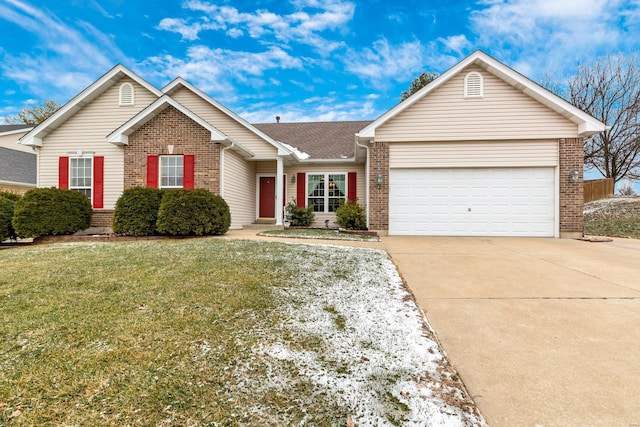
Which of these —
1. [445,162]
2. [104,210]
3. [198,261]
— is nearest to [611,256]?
[445,162]

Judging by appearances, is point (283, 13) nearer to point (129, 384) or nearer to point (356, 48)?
point (356, 48)

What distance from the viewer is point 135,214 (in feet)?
27.7

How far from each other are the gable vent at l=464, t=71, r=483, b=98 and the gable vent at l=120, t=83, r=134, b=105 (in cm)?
1183

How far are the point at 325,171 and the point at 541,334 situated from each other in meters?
11.2

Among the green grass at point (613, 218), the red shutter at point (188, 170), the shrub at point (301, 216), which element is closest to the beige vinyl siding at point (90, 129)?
the red shutter at point (188, 170)

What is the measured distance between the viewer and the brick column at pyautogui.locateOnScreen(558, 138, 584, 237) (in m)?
9.41

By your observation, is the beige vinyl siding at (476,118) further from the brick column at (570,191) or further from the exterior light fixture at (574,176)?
the exterior light fixture at (574,176)

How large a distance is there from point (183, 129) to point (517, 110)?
10.8m

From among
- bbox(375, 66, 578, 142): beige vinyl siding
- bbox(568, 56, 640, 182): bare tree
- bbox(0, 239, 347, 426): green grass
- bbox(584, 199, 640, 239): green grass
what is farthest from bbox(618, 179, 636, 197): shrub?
bbox(0, 239, 347, 426): green grass

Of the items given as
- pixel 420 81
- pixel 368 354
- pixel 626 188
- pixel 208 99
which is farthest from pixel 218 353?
pixel 626 188

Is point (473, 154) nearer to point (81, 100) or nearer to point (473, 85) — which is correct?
point (473, 85)

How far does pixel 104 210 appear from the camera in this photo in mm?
11086

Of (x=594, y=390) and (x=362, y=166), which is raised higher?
(x=362, y=166)

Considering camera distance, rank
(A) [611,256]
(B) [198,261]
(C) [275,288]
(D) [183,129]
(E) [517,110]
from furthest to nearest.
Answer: (D) [183,129] < (E) [517,110] < (A) [611,256] < (B) [198,261] < (C) [275,288]
